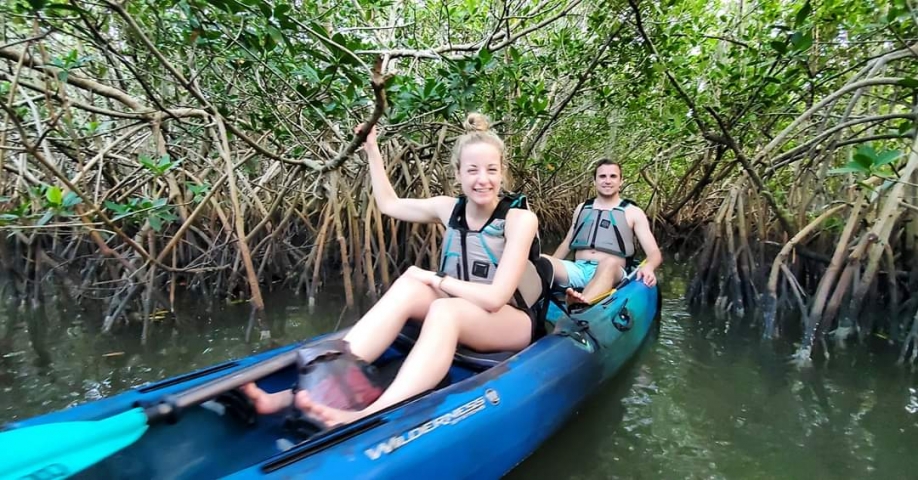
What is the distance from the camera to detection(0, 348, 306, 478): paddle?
111 centimetres

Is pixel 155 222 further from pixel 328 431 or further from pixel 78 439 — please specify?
pixel 328 431

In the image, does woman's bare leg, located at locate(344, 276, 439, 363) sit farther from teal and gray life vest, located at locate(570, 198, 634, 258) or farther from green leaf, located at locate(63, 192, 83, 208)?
teal and gray life vest, located at locate(570, 198, 634, 258)

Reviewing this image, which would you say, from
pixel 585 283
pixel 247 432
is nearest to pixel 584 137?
pixel 585 283

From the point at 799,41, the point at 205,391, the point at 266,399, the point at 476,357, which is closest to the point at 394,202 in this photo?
the point at 476,357

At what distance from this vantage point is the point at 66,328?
11.9ft

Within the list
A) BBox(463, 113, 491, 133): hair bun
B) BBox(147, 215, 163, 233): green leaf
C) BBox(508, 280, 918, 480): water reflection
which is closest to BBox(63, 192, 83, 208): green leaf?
BBox(147, 215, 163, 233): green leaf

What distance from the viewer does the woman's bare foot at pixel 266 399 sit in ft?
5.48

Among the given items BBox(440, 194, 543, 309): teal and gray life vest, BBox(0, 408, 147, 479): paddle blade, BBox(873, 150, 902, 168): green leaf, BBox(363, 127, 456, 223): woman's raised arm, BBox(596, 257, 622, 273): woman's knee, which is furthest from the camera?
BBox(596, 257, 622, 273): woman's knee

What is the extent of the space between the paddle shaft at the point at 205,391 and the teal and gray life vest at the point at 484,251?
749 mm

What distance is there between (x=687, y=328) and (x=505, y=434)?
263 cm

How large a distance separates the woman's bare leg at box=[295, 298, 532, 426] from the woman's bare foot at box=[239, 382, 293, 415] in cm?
13

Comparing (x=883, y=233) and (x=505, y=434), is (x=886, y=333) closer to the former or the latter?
(x=883, y=233)

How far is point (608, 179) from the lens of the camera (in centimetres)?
361

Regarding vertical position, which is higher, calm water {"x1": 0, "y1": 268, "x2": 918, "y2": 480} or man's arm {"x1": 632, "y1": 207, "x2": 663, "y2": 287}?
man's arm {"x1": 632, "y1": 207, "x2": 663, "y2": 287}
